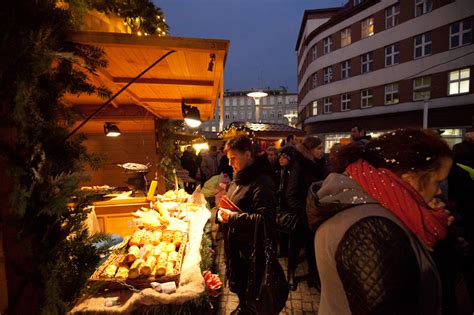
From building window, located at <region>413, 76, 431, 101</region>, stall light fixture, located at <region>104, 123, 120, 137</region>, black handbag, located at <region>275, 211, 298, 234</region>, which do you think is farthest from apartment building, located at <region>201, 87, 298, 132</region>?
black handbag, located at <region>275, 211, 298, 234</region>

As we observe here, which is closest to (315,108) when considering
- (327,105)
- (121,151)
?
(327,105)

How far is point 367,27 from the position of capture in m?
22.8

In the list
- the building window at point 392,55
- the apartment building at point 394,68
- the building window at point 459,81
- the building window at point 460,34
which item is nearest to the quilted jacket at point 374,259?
the apartment building at point 394,68

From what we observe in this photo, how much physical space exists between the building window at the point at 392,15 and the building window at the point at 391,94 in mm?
4656

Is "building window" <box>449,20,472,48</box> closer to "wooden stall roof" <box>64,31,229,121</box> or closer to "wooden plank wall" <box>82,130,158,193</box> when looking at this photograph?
"wooden stall roof" <box>64,31,229,121</box>

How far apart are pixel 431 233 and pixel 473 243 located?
3.02 metres

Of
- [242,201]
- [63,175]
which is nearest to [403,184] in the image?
[63,175]

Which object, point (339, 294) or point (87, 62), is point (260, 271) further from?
point (87, 62)

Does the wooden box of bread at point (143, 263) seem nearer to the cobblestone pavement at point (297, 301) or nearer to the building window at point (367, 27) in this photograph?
the cobblestone pavement at point (297, 301)

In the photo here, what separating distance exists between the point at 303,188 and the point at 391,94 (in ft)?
68.2

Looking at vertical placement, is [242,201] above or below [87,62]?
below

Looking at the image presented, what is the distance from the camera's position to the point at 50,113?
5.08 ft

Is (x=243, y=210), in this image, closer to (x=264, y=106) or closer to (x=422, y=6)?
(x=422, y=6)

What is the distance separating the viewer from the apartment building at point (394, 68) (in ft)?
53.4
